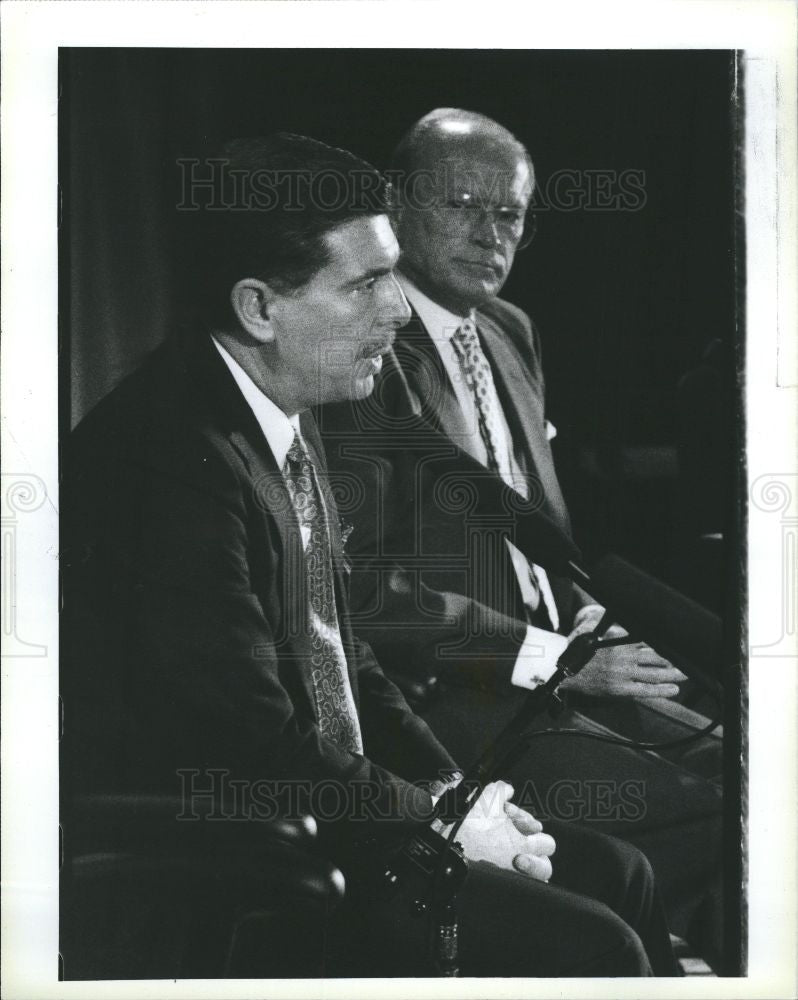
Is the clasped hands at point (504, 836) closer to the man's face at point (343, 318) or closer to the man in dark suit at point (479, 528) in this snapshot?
the man in dark suit at point (479, 528)

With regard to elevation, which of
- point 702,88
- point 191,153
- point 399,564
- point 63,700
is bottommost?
point 63,700

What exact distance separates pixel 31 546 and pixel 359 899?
92 cm

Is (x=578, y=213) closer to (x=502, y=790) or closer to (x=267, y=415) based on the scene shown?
(x=267, y=415)

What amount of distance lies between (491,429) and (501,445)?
0.12 feet

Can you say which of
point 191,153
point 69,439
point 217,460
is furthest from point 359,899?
point 191,153

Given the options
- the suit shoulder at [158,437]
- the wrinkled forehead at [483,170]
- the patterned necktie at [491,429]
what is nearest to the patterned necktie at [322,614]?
the suit shoulder at [158,437]

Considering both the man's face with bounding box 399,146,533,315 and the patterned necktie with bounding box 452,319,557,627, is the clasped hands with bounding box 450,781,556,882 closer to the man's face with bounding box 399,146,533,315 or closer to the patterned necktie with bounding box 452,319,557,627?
the patterned necktie with bounding box 452,319,557,627

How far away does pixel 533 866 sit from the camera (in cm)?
196

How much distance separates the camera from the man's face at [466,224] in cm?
196

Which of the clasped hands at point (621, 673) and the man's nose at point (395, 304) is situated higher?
the man's nose at point (395, 304)

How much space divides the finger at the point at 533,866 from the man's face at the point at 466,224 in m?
1.07

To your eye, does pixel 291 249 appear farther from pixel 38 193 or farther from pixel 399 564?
pixel 399 564

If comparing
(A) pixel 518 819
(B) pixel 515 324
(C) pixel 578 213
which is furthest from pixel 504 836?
(C) pixel 578 213

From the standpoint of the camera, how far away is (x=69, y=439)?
6.42 ft
